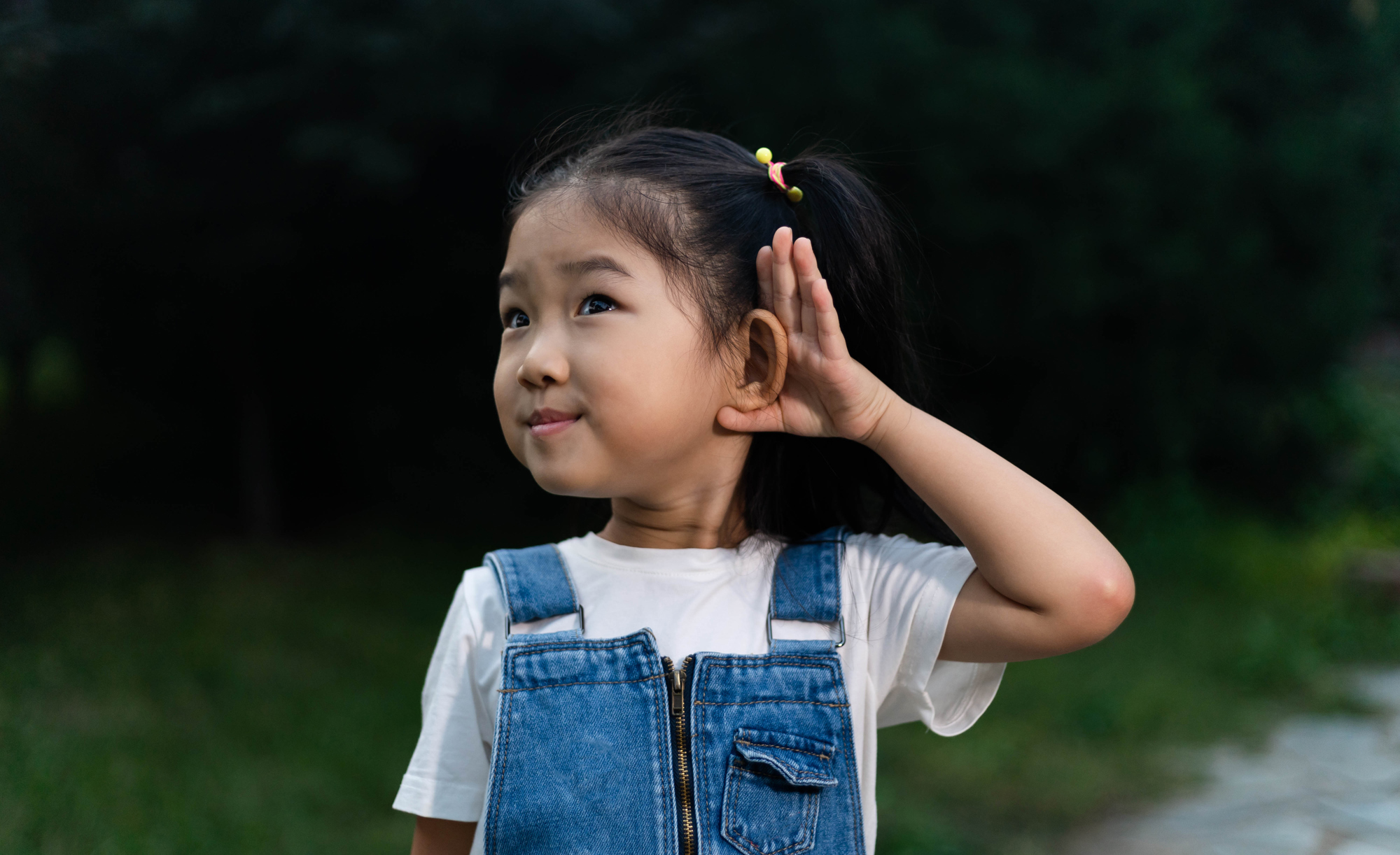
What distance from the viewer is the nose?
1.20 metres

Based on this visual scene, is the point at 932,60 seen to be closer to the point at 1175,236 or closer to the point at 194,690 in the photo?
the point at 1175,236

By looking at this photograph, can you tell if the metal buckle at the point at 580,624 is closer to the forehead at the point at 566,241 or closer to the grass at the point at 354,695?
the forehead at the point at 566,241

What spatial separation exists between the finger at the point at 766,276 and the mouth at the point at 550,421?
28cm

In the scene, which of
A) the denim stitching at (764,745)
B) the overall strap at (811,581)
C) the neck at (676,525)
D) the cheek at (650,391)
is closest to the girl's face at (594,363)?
the cheek at (650,391)

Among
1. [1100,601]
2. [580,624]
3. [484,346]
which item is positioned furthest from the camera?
[484,346]

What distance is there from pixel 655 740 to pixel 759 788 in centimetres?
13

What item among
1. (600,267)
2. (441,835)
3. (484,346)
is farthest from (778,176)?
(484,346)

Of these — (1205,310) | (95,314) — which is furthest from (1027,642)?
(95,314)

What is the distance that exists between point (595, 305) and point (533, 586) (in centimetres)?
35

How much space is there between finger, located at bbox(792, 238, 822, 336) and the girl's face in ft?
0.37

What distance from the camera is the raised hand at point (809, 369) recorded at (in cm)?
125

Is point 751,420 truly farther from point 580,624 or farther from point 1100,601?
point 1100,601

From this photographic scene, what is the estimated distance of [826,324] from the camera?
124 cm

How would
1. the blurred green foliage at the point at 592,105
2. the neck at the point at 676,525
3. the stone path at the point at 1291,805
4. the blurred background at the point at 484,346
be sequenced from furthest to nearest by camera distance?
the blurred green foliage at the point at 592,105, the blurred background at the point at 484,346, the stone path at the point at 1291,805, the neck at the point at 676,525
